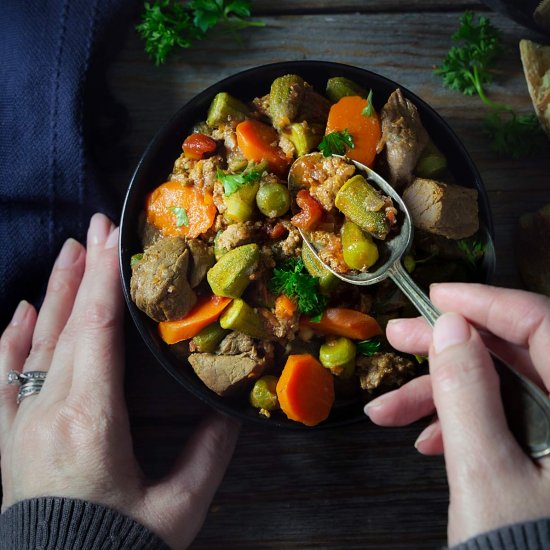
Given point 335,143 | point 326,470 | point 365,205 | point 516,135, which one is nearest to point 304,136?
point 335,143

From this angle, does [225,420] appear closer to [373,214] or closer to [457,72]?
[373,214]

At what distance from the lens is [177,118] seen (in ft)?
8.14

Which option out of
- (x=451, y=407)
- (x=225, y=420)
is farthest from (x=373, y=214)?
(x=225, y=420)

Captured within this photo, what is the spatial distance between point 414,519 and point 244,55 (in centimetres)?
224

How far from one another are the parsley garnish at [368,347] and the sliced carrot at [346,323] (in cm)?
3

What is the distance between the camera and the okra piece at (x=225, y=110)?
7.99ft

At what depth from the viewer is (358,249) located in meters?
2.21

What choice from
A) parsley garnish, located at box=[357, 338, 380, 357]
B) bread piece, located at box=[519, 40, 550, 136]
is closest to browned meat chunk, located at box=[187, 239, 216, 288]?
parsley garnish, located at box=[357, 338, 380, 357]

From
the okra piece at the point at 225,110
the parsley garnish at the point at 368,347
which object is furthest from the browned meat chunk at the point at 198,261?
the parsley garnish at the point at 368,347

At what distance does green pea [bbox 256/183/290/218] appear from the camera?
7.50 ft

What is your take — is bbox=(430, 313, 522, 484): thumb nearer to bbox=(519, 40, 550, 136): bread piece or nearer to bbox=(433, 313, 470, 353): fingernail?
bbox=(433, 313, 470, 353): fingernail

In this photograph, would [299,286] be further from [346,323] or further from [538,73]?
[538,73]

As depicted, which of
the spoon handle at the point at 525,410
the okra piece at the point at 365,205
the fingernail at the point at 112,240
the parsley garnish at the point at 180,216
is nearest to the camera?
the spoon handle at the point at 525,410

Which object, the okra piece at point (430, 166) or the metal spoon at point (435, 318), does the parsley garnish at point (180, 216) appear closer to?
the metal spoon at point (435, 318)
